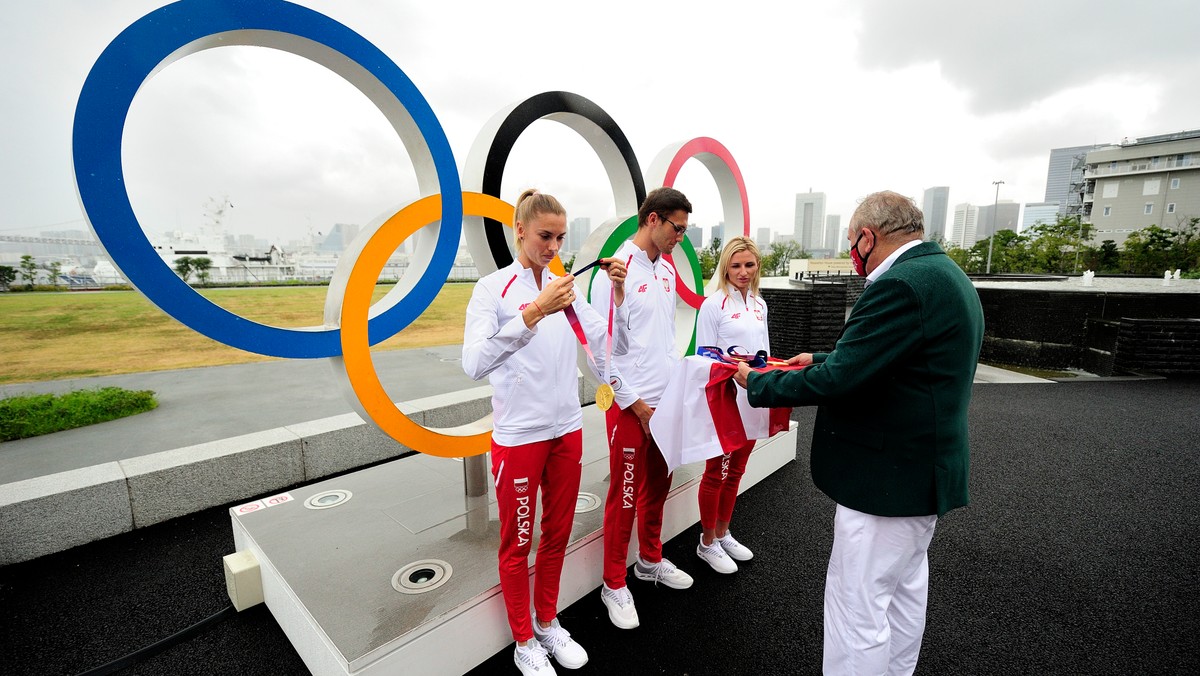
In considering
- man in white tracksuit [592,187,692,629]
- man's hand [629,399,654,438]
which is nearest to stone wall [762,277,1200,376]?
→ man in white tracksuit [592,187,692,629]

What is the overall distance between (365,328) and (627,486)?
57.0 inches

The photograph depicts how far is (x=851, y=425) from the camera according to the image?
1.59 metres

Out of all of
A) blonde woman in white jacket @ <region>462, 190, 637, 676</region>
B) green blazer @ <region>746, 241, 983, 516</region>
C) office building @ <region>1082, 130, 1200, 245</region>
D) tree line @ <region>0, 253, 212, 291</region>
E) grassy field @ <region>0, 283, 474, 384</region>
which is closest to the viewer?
green blazer @ <region>746, 241, 983, 516</region>

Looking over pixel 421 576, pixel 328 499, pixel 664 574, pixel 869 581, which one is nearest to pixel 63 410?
pixel 328 499

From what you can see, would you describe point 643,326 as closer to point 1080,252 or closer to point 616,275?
point 616,275

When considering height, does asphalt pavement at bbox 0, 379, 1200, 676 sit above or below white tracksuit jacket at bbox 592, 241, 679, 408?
below

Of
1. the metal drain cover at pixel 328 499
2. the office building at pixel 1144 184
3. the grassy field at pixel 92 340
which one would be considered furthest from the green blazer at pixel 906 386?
the office building at pixel 1144 184

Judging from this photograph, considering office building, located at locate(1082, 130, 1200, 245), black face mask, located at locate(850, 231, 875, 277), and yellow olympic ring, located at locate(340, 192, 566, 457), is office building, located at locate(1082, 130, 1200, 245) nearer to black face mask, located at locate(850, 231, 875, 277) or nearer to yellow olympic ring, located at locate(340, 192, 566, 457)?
black face mask, located at locate(850, 231, 875, 277)

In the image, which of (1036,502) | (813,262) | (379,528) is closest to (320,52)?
(379,528)

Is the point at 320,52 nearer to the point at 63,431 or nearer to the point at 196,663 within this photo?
the point at 196,663

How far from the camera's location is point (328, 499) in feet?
9.27

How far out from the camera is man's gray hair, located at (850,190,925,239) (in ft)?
5.12

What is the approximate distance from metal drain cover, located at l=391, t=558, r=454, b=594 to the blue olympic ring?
1043mm

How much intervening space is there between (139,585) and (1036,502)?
221 inches
